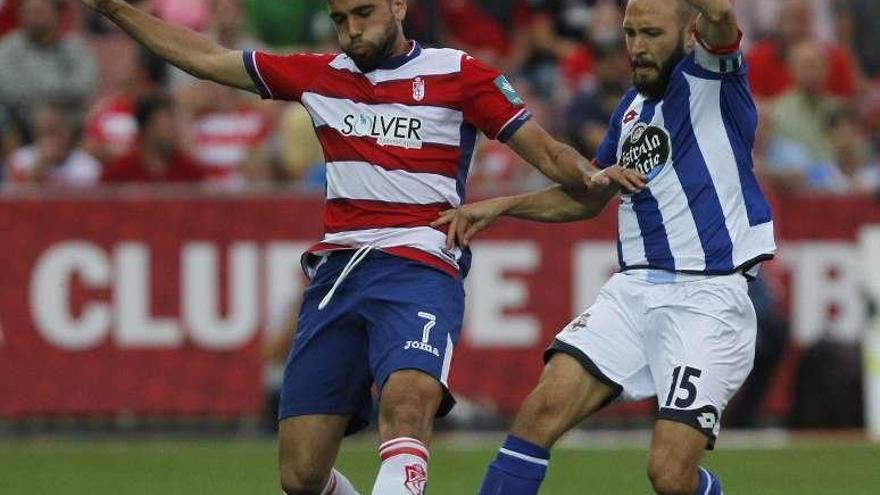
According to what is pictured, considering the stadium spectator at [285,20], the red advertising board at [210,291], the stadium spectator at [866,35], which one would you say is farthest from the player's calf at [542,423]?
the stadium spectator at [866,35]

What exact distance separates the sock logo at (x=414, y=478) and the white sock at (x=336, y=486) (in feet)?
2.74

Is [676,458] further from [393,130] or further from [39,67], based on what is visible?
[39,67]

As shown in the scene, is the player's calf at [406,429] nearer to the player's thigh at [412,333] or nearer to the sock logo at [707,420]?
the player's thigh at [412,333]

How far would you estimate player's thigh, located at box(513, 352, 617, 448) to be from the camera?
8445 mm

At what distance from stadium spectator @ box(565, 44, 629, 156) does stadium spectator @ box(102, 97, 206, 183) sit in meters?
2.96

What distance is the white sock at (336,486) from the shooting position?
889 centimetres

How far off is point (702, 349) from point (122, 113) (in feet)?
29.3

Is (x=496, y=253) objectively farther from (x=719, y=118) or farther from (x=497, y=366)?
(x=719, y=118)

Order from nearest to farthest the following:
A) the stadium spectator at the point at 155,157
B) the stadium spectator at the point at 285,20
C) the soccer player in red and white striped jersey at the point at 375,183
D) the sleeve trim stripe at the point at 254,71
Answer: the soccer player in red and white striped jersey at the point at 375,183
the sleeve trim stripe at the point at 254,71
the stadium spectator at the point at 155,157
the stadium spectator at the point at 285,20

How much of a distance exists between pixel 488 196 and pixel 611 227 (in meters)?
0.93

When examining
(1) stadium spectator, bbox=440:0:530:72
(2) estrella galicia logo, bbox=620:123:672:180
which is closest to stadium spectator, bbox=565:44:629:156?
(1) stadium spectator, bbox=440:0:530:72

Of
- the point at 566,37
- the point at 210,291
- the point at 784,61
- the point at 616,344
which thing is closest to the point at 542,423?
the point at 616,344

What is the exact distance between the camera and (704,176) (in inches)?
336

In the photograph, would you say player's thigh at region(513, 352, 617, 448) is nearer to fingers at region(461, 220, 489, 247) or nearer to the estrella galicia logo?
fingers at region(461, 220, 489, 247)
